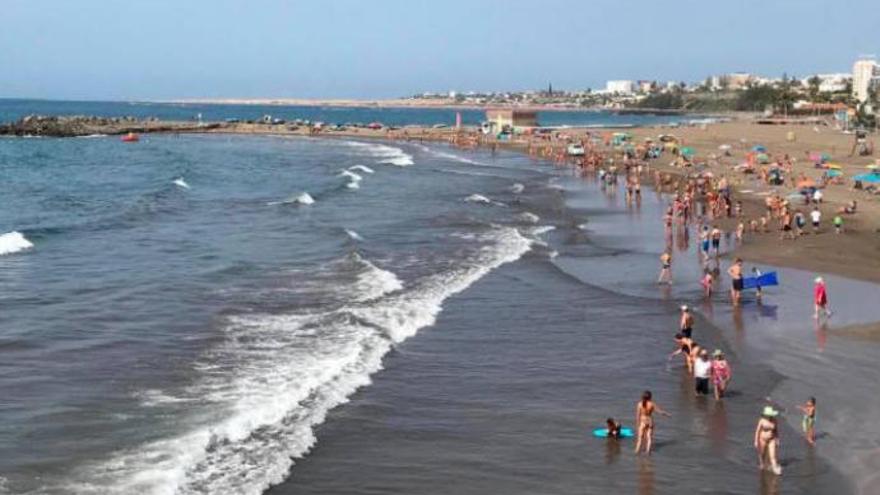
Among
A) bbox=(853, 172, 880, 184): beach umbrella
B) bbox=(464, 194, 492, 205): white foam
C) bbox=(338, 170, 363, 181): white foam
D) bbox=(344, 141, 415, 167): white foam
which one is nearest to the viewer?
bbox=(853, 172, 880, 184): beach umbrella

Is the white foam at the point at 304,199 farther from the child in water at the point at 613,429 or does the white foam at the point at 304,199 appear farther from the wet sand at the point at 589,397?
the child in water at the point at 613,429

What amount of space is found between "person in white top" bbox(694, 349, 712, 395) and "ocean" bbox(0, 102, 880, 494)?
355mm

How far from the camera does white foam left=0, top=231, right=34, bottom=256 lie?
3314cm

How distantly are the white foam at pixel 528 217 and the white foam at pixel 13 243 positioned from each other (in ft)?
63.8

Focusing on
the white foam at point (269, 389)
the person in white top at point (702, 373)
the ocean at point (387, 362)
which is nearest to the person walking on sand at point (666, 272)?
the ocean at point (387, 362)

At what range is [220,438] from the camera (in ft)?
48.7

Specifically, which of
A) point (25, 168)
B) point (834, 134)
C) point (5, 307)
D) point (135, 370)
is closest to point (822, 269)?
point (135, 370)

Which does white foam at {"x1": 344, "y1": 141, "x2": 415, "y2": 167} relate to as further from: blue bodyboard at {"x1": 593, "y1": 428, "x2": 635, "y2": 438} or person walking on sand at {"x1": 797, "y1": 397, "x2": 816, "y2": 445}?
person walking on sand at {"x1": 797, "y1": 397, "x2": 816, "y2": 445}

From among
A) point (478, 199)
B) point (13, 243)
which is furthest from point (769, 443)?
point (478, 199)

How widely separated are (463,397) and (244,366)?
4.30m

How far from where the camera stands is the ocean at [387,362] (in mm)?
13844

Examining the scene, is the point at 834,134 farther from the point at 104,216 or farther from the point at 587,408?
the point at 587,408

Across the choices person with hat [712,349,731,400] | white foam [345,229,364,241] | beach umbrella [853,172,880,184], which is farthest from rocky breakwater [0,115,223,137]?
person with hat [712,349,731,400]

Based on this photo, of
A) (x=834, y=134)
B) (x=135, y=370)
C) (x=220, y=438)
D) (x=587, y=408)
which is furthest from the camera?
(x=834, y=134)
